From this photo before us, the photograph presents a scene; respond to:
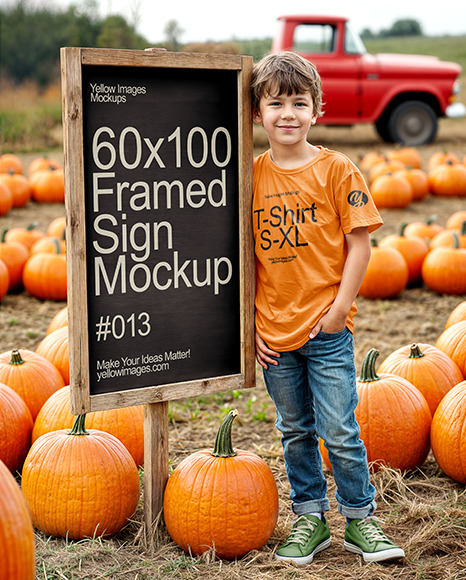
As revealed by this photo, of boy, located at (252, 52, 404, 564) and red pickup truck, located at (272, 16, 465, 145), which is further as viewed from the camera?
red pickup truck, located at (272, 16, 465, 145)

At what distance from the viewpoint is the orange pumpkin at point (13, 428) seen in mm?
3428

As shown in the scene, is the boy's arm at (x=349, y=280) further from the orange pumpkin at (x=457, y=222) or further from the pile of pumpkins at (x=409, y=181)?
the pile of pumpkins at (x=409, y=181)

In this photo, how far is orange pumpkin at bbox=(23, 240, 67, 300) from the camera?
6.59 metres

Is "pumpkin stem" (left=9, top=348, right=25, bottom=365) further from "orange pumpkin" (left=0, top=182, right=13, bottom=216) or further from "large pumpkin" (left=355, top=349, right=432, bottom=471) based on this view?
"orange pumpkin" (left=0, top=182, right=13, bottom=216)

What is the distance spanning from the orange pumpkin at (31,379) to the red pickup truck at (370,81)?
11989mm

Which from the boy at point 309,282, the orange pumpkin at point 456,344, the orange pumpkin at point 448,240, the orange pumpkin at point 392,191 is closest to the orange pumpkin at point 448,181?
the orange pumpkin at point 392,191

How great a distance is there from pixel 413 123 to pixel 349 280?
13.9m

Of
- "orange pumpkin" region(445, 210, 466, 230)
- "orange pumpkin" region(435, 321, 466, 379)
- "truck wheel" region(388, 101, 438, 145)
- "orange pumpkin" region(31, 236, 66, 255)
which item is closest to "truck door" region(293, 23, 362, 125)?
"truck wheel" region(388, 101, 438, 145)

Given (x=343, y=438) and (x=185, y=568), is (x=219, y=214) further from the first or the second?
(x=185, y=568)

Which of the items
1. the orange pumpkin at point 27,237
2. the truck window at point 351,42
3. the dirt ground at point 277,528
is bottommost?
the dirt ground at point 277,528

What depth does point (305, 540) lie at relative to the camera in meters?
2.86

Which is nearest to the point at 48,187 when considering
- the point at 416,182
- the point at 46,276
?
the point at 46,276

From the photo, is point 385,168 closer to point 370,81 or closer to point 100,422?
point 370,81

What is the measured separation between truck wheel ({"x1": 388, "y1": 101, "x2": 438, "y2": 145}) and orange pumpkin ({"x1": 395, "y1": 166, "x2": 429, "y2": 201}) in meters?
4.94
